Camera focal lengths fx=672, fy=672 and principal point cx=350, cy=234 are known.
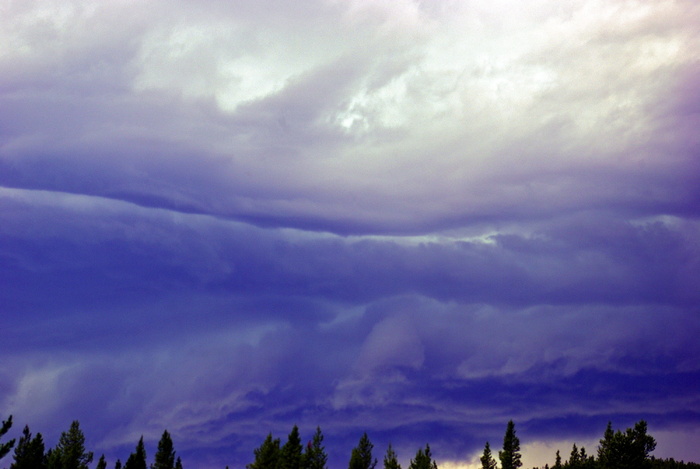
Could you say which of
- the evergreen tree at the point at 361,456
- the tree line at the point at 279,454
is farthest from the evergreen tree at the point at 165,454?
the evergreen tree at the point at 361,456

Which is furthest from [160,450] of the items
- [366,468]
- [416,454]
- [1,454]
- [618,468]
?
[618,468]

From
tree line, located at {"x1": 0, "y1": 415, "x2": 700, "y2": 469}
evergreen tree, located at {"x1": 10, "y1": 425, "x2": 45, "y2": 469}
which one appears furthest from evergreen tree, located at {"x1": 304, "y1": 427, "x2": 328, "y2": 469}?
evergreen tree, located at {"x1": 10, "y1": 425, "x2": 45, "y2": 469}

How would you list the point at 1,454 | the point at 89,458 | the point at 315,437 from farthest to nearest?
the point at 89,458
the point at 315,437
the point at 1,454

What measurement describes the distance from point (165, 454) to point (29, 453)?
34.7 meters

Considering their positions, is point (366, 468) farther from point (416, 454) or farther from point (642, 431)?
point (642, 431)

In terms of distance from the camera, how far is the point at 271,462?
466 ft

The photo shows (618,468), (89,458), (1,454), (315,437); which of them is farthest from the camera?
(89,458)

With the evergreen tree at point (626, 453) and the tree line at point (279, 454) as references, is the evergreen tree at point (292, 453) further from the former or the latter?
the evergreen tree at point (626, 453)

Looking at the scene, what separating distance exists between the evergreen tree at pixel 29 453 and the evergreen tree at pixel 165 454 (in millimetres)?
28698

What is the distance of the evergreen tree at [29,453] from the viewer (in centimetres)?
15588

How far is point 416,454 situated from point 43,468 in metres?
87.0

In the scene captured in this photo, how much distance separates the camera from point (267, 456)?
5610 inches

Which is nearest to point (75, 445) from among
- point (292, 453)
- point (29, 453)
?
point (29, 453)

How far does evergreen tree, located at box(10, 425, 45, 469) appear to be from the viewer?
6137 inches
